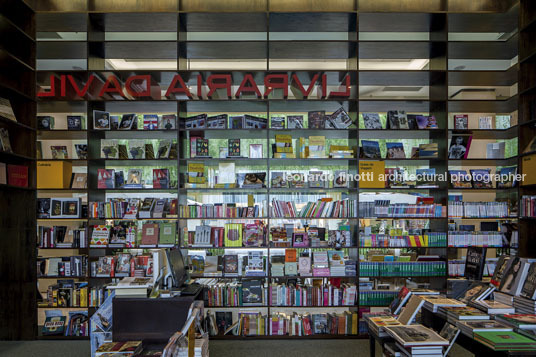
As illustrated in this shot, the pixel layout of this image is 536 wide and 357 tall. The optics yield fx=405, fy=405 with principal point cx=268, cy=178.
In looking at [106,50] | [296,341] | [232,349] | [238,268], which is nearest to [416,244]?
[296,341]

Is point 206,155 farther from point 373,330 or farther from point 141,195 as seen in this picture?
point 373,330

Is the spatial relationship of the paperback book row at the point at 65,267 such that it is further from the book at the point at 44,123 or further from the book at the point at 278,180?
the book at the point at 278,180

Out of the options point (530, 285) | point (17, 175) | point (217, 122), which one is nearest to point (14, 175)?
point (17, 175)

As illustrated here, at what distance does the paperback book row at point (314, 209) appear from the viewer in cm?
493

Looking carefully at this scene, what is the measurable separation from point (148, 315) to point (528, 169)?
168 inches

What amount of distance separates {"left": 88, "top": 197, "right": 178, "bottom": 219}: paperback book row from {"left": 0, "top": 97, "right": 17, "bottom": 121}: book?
1.29m

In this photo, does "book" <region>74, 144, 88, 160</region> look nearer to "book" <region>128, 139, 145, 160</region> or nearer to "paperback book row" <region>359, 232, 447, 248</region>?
"book" <region>128, 139, 145, 160</region>

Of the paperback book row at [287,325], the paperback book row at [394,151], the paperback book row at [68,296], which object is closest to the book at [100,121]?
the paperback book row at [68,296]

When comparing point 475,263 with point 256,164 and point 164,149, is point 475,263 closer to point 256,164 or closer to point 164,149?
point 256,164

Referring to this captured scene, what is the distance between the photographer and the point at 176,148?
4.98 m

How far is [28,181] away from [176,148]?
1.79 m

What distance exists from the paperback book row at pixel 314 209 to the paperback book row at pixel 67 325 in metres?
2.61

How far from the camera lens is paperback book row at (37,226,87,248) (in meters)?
4.91

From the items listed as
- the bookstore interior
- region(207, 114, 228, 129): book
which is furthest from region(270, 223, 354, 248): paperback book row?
region(207, 114, 228, 129): book
